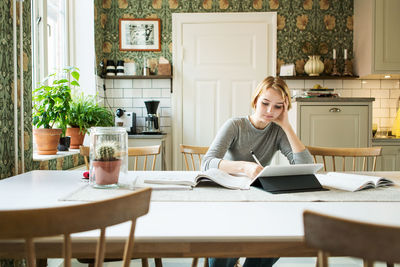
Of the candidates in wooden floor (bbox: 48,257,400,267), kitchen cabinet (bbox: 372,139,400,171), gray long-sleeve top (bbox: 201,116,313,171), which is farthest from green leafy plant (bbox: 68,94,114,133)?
kitchen cabinet (bbox: 372,139,400,171)

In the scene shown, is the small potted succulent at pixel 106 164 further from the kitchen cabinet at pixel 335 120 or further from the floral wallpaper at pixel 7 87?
the kitchen cabinet at pixel 335 120

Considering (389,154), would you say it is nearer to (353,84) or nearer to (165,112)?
(353,84)

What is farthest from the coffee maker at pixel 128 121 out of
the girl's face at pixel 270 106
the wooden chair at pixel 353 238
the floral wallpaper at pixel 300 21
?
the wooden chair at pixel 353 238

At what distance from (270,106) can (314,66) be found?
7.51 feet

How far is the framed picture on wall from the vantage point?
4184 millimetres

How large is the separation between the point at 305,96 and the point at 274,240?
2.92 metres

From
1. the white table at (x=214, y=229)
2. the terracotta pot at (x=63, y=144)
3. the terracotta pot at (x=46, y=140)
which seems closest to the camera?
the white table at (x=214, y=229)

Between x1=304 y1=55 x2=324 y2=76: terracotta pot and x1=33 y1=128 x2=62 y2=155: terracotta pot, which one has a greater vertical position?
x1=304 y1=55 x2=324 y2=76: terracotta pot

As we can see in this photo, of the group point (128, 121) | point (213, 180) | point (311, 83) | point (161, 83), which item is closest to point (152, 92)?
point (161, 83)

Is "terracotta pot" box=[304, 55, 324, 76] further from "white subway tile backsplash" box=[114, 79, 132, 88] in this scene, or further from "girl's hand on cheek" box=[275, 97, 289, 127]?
"girl's hand on cheek" box=[275, 97, 289, 127]

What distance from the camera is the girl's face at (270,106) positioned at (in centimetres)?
193

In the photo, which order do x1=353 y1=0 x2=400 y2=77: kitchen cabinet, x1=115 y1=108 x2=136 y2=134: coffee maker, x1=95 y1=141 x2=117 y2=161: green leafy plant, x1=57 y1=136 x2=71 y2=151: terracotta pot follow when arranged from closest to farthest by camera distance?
x1=95 y1=141 x2=117 y2=161: green leafy plant < x1=57 y1=136 x2=71 y2=151: terracotta pot < x1=353 y1=0 x2=400 y2=77: kitchen cabinet < x1=115 y1=108 x2=136 y2=134: coffee maker

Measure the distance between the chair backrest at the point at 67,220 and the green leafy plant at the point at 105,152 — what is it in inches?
22.9

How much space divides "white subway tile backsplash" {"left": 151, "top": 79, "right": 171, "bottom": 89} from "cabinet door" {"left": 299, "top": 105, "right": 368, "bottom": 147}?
5.12ft
